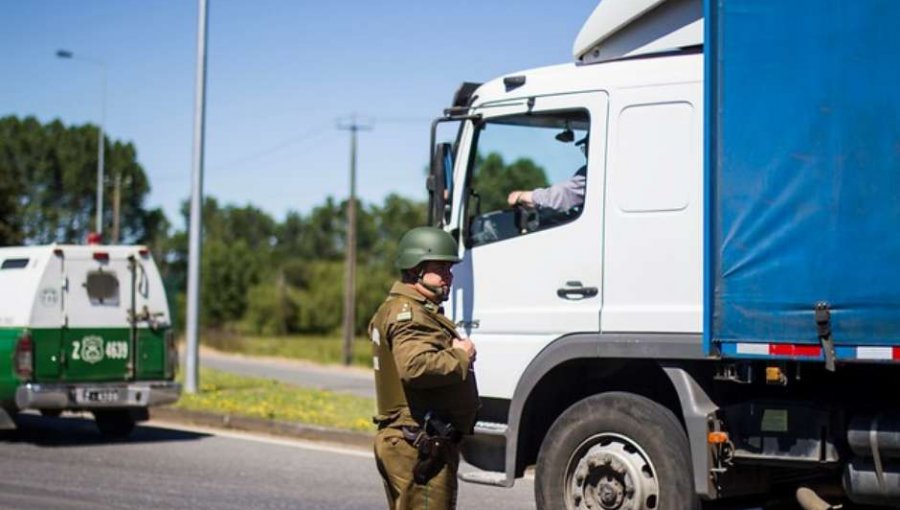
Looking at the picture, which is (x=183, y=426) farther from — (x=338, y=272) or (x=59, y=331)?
(x=338, y=272)

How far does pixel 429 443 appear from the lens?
214 inches

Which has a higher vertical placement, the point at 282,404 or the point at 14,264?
the point at 14,264

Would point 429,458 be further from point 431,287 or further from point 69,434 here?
point 69,434

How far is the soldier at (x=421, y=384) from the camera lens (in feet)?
17.8

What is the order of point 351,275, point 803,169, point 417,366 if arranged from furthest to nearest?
1. point 351,275
2. point 803,169
3. point 417,366

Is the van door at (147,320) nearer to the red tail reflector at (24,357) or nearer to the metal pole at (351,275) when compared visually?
the red tail reflector at (24,357)

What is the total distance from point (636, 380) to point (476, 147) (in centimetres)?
189

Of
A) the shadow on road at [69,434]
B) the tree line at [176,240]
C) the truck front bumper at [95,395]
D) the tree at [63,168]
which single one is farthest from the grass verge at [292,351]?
the truck front bumper at [95,395]

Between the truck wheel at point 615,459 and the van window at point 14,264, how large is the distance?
306 inches

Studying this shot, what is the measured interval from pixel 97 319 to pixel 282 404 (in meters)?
3.77


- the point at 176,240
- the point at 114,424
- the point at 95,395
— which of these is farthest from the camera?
the point at 176,240

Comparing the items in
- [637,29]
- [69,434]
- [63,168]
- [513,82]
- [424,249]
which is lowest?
[69,434]

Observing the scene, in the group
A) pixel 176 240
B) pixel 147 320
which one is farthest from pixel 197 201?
pixel 176 240

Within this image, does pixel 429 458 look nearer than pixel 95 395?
Yes
